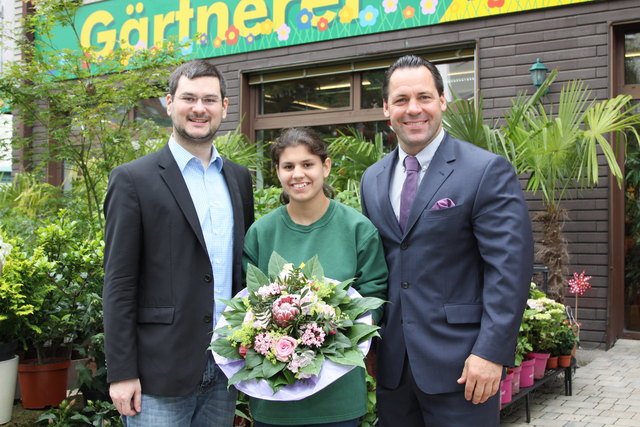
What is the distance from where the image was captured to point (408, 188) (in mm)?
2482

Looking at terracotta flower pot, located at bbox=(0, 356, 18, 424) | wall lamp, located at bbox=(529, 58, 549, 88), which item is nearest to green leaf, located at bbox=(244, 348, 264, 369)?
terracotta flower pot, located at bbox=(0, 356, 18, 424)

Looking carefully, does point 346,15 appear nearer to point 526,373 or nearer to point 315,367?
point 526,373

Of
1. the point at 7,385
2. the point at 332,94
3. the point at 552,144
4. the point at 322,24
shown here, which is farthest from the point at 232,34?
the point at 7,385

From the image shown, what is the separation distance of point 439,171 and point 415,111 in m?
0.26

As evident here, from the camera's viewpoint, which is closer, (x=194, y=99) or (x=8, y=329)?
(x=194, y=99)

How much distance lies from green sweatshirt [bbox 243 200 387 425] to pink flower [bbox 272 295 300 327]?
29 centimetres

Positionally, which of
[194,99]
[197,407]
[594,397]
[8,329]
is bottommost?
[594,397]

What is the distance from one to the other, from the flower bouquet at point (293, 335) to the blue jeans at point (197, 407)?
1.05 ft

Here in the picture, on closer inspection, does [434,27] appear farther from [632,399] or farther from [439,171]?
[439,171]

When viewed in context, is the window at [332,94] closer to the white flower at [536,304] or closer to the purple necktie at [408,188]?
the white flower at [536,304]

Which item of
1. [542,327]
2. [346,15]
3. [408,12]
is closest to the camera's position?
[542,327]

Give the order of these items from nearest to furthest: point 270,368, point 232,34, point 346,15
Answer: point 270,368
point 346,15
point 232,34

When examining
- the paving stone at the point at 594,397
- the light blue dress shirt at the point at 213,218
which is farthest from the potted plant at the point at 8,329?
the paving stone at the point at 594,397

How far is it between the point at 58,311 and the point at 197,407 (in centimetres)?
136
